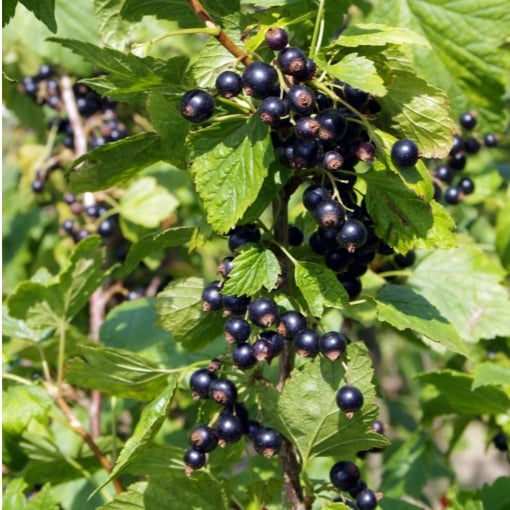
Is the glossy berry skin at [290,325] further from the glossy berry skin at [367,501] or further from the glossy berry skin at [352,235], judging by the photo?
the glossy berry skin at [367,501]

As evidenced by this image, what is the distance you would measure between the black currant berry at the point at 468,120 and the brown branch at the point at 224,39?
1.12 metres

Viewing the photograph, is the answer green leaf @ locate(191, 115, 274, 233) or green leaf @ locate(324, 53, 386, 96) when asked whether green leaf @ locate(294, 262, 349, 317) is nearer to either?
green leaf @ locate(191, 115, 274, 233)

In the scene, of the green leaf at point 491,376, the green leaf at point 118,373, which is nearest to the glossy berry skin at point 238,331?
the green leaf at point 118,373

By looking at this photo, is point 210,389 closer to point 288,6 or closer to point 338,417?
point 338,417

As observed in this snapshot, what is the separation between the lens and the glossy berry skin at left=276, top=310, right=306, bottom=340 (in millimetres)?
1381

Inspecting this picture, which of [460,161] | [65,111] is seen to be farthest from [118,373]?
[65,111]

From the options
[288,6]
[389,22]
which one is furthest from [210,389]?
[389,22]

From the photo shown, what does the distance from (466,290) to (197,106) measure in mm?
1071

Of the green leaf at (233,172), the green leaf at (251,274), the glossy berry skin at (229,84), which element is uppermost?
the glossy berry skin at (229,84)

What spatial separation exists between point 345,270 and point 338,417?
25 centimetres

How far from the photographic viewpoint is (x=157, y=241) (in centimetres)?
158

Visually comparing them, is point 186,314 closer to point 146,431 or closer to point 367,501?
point 146,431

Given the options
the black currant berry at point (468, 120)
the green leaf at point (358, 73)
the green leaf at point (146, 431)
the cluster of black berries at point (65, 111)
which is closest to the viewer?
the green leaf at point (358, 73)

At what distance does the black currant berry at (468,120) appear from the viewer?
93.9 inches
